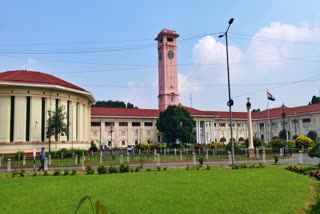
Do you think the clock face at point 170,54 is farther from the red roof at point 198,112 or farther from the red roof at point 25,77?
the red roof at point 25,77

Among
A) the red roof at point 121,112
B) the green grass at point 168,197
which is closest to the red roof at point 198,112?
the red roof at point 121,112

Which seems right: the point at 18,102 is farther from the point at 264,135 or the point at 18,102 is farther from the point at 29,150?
the point at 264,135

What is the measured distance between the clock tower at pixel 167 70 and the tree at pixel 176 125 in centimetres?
1128

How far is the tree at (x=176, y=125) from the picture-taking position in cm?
5513

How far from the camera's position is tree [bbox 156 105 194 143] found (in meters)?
55.1

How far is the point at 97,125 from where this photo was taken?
201 ft

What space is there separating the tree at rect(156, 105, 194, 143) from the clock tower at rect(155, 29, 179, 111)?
11.3 meters

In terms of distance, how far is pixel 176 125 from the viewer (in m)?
55.1

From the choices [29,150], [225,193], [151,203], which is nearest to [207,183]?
[225,193]

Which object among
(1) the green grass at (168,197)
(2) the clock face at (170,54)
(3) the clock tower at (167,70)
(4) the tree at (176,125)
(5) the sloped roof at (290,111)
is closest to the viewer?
(1) the green grass at (168,197)

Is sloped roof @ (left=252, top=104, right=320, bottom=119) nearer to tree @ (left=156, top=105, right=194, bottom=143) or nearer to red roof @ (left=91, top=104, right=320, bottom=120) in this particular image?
red roof @ (left=91, top=104, right=320, bottom=120)

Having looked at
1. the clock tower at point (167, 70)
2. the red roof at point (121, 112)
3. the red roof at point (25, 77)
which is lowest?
the red roof at point (121, 112)

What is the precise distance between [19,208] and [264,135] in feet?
250

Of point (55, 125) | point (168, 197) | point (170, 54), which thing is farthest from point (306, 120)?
point (168, 197)
